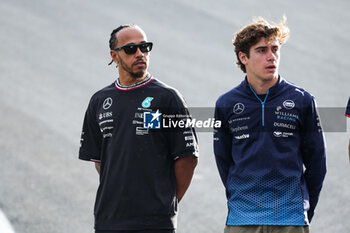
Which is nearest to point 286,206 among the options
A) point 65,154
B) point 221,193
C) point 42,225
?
point 42,225

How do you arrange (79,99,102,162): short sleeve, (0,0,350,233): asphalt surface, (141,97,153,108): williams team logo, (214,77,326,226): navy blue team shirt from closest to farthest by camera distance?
1. (214,77,326,226): navy blue team shirt
2. (141,97,153,108): williams team logo
3. (79,99,102,162): short sleeve
4. (0,0,350,233): asphalt surface

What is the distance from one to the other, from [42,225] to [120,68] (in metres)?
3.12

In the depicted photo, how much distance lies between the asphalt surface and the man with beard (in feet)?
9.61

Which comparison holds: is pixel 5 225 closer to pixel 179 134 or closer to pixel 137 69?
pixel 137 69

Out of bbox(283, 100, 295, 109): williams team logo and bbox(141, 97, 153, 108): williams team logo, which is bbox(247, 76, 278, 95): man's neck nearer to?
bbox(283, 100, 295, 109): williams team logo

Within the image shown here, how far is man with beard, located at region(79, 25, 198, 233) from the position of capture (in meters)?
4.04

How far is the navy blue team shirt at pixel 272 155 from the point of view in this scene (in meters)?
4.01

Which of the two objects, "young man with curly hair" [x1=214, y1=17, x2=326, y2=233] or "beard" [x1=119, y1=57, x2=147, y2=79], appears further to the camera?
"beard" [x1=119, y1=57, x2=147, y2=79]

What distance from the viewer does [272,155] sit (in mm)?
4051

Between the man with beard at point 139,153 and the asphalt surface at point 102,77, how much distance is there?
9.61ft

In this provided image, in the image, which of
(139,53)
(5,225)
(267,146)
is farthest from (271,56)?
(5,225)

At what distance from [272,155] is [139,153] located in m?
0.94

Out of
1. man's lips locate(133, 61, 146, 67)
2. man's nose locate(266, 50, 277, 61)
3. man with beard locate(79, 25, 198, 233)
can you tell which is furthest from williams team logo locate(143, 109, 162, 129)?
man's nose locate(266, 50, 277, 61)

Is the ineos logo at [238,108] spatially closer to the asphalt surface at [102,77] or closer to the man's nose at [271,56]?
the man's nose at [271,56]
